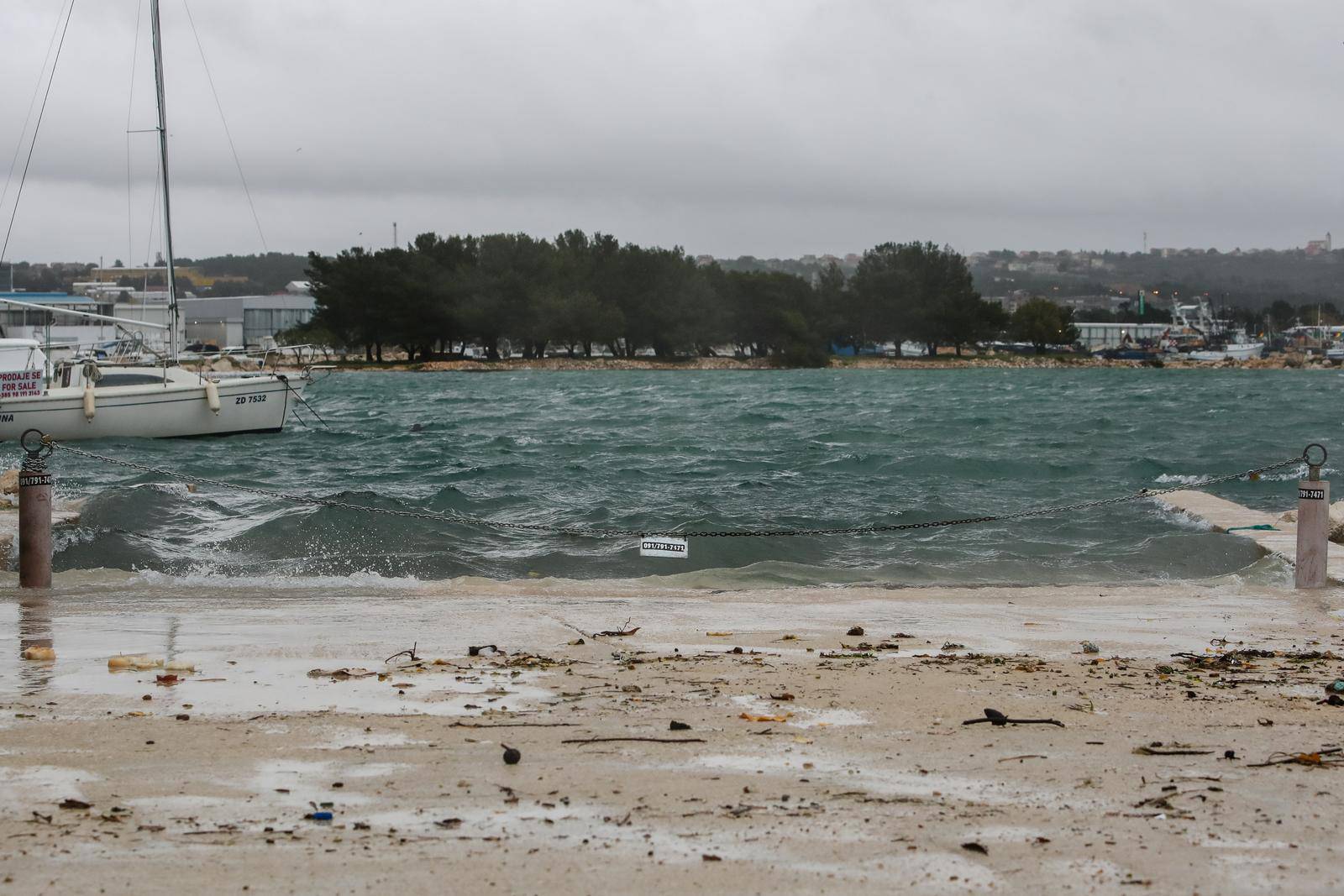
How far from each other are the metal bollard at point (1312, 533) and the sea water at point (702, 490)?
6.39ft

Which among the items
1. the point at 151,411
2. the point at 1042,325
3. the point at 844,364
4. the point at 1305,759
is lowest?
the point at 1305,759

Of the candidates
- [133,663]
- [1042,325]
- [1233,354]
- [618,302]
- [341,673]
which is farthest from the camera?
[1233,354]

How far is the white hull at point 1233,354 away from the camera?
6954 inches

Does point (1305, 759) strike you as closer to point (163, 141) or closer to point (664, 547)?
point (664, 547)

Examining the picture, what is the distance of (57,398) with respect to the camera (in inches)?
1284

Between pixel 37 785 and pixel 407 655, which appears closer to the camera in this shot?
pixel 37 785

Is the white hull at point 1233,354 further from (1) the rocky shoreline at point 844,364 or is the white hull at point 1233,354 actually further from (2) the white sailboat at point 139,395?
(2) the white sailboat at point 139,395

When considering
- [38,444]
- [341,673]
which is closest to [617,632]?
[341,673]

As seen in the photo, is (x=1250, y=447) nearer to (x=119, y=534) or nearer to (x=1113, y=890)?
(x=119, y=534)

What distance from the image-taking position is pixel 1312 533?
10.4 meters

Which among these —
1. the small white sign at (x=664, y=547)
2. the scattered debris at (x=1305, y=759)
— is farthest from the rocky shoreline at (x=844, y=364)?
the scattered debris at (x=1305, y=759)

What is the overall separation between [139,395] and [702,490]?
17.6 metres

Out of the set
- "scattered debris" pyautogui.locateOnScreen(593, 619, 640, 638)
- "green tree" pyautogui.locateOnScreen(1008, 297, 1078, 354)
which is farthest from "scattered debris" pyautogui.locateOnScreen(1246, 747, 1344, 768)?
"green tree" pyautogui.locateOnScreen(1008, 297, 1078, 354)

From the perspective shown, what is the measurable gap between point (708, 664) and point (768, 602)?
310 cm
